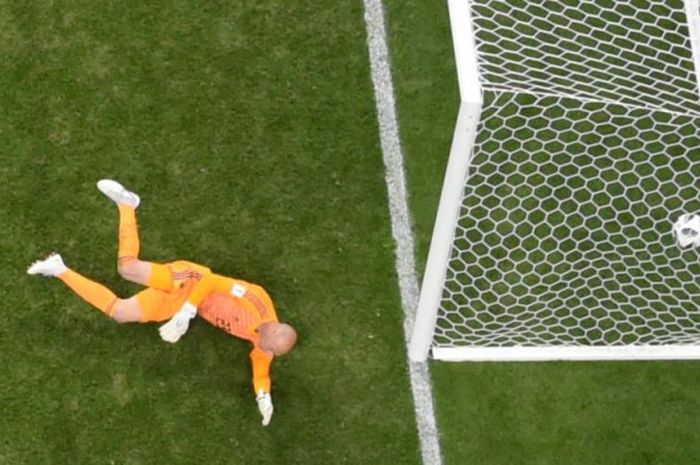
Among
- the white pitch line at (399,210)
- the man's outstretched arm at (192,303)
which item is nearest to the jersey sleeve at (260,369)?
the man's outstretched arm at (192,303)

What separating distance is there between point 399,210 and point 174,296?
1145 mm

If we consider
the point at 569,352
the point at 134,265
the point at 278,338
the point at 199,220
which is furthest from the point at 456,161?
the point at 199,220

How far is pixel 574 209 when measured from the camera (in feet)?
17.0

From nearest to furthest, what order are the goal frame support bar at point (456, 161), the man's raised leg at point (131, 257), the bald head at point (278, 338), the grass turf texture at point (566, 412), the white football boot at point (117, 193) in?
1. the goal frame support bar at point (456, 161)
2. the bald head at point (278, 338)
3. the man's raised leg at point (131, 257)
4. the white football boot at point (117, 193)
5. the grass turf texture at point (566, 412)

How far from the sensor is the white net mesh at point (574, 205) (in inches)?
199

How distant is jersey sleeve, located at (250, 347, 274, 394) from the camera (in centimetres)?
488

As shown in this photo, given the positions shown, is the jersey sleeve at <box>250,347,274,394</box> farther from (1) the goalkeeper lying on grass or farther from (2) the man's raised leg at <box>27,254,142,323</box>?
(2) the man's raised leg at <box>27,254,142,323</box>

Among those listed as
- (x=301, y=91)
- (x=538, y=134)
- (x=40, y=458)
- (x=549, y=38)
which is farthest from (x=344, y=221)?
(x=40, y=458)

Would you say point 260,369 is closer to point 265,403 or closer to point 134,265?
point 265,403

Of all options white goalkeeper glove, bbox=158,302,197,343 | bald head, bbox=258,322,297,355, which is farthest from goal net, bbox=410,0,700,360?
white goalkeeper glove, bbox=158,302,197,343

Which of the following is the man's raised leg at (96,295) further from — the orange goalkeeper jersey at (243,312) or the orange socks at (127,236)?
the orange goalkeeper jersey at (243,312)

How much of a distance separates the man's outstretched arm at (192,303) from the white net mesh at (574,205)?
3.30 ft

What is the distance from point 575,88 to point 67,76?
243 cm

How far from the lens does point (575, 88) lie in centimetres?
506
